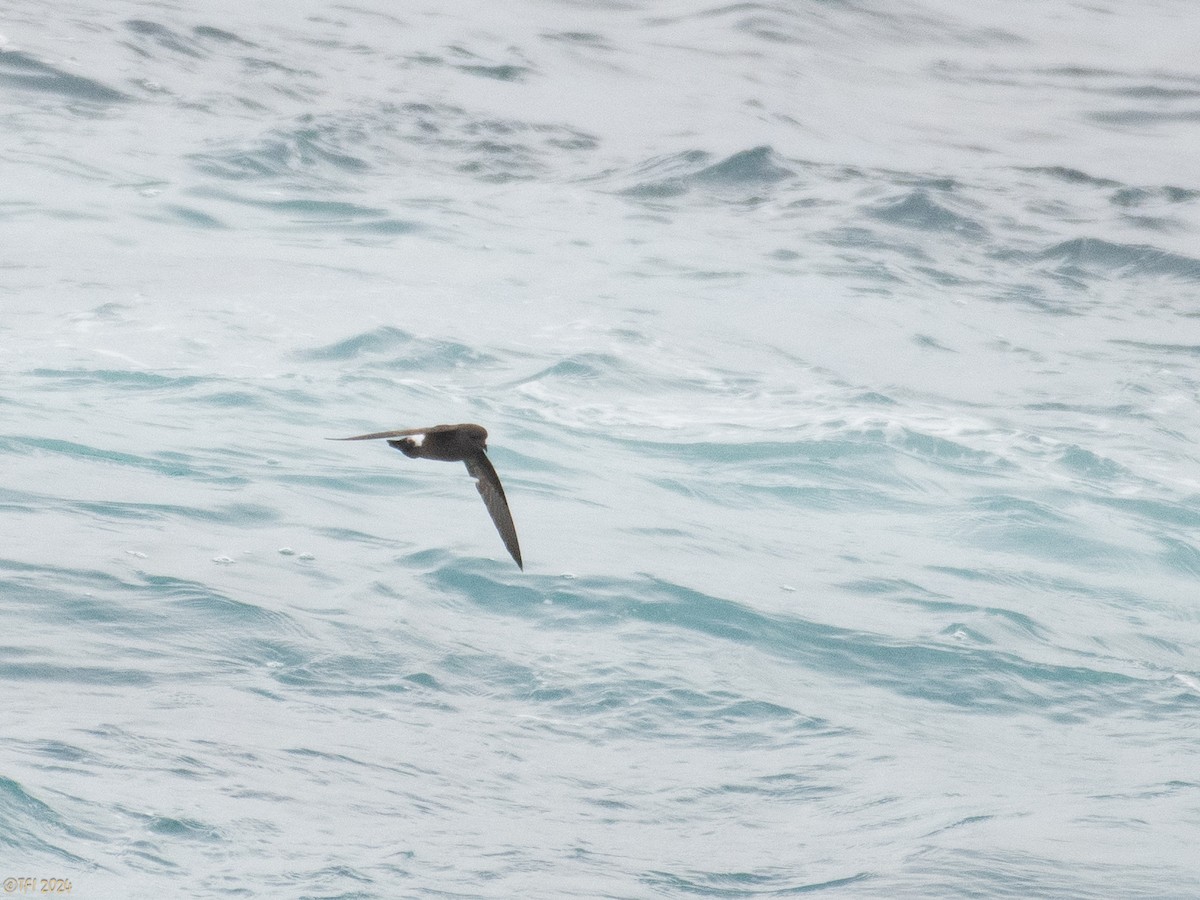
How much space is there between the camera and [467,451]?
5168 mm

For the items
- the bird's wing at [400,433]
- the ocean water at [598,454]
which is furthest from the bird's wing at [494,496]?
the ocean water at [598,454]

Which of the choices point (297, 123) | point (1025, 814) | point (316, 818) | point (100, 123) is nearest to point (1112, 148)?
point (297, 123)

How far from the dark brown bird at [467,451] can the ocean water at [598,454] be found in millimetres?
2337

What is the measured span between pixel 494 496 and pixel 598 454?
27.4 ft

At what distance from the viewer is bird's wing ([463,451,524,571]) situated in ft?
17.6

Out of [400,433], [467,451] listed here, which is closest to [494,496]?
[467,451]

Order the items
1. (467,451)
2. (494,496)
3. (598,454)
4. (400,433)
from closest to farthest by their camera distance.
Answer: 1. (400,433)
2. (467,451)
3. (494,496)
4. (598,454)

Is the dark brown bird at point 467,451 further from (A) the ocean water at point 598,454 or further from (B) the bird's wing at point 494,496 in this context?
(A) the ocean water at point 598,454

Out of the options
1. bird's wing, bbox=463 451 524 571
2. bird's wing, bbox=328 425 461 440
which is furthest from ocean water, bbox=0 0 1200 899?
bird's wing, bbox=328 425 461 440

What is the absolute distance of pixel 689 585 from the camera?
438 inches

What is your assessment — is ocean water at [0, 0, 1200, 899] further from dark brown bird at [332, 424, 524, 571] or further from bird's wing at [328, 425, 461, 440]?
bird's wing at [328, 425, 461, 440]

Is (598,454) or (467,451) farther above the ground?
(467,451)

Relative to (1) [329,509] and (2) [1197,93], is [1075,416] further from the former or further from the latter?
(2) [1197,93]

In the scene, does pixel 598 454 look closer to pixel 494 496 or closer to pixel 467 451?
pixel 494 496
